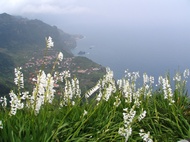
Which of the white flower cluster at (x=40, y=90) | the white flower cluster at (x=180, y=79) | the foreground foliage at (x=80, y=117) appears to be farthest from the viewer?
the white flower cluster at (x=180, y=79)

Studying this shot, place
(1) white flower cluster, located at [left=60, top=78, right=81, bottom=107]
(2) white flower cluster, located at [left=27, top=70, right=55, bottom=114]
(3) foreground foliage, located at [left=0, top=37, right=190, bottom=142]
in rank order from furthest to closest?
(1) white flower cluster, located at [left=60, top=78, right=81, bottom=107], (2) white flower cluster, located at [left=27, top=70, right=55, bottom=114], (3) foreground foliage, located at [left=0, top=37, right=190, bottom=142]

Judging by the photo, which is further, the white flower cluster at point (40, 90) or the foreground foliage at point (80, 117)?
the white flower cluster at point (40, 90)

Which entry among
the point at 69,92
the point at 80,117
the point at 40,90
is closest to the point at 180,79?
the point at 69,92

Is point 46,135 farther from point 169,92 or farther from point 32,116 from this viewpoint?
point 169,92

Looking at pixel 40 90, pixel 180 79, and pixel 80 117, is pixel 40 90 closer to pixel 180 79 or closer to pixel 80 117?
pixel 80 117

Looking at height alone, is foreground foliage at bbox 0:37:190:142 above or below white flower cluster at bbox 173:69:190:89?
below

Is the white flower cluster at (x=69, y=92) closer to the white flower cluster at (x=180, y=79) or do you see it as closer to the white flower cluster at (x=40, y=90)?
the white flower cluster at (x=40, y=90)

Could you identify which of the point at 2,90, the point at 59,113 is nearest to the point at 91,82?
the point at 2,90

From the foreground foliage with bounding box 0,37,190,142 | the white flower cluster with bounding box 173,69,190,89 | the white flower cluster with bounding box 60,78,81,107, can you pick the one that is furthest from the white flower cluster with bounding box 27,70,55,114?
the white flower cluster with bounding box 173,69,190,89

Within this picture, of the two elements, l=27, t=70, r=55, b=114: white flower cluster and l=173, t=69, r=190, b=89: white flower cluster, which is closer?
l=27, t=70, r=55, b=114: white flower cluster

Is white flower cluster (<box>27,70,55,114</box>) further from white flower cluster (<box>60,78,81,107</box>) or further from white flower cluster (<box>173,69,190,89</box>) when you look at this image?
white flower cluster (<box>173,69,190,89</box>)

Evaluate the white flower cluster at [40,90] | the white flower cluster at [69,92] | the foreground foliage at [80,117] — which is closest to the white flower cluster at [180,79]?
the foreground foliage at [80,117]
